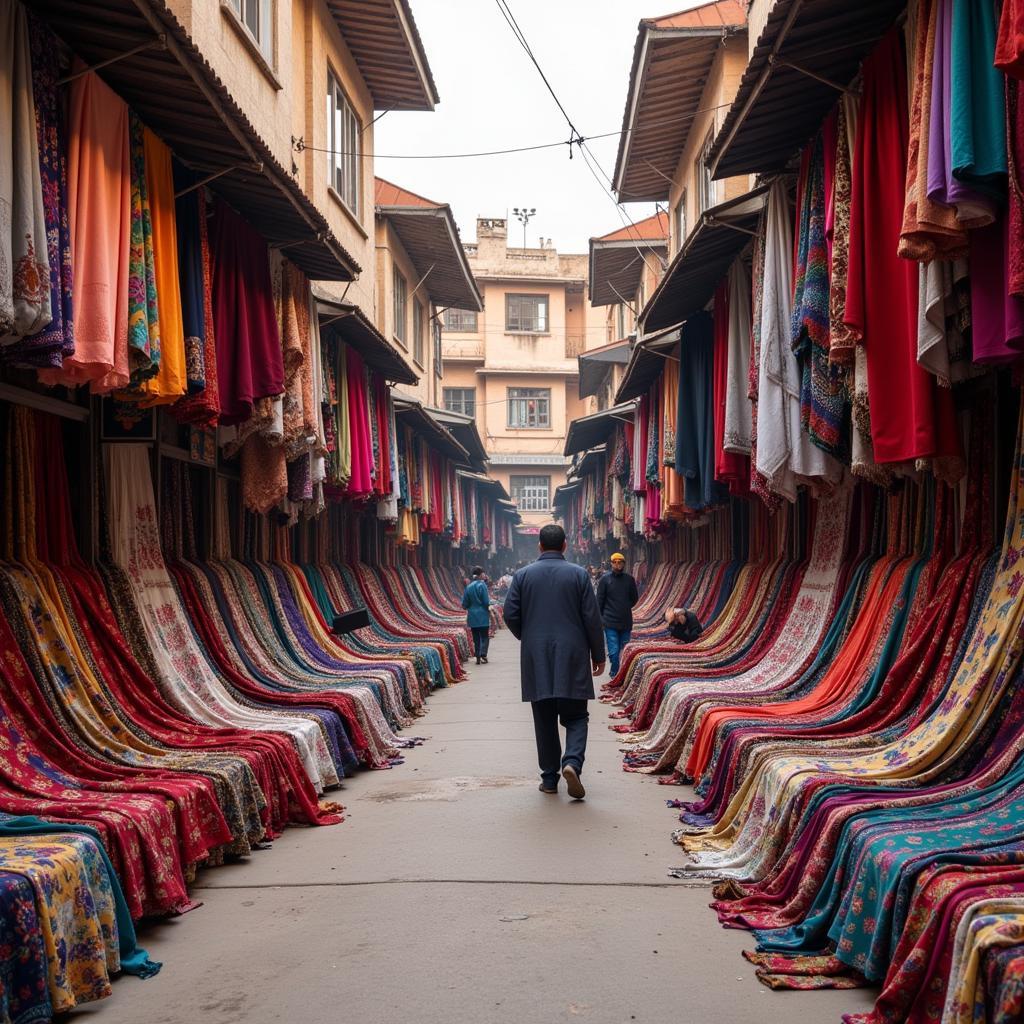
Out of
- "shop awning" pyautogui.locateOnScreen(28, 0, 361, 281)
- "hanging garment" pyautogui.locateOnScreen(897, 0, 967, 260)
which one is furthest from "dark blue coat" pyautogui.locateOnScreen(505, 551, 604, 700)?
"hanging garment" pyautogui.locateOnScreen(897, 0, 967, 260)

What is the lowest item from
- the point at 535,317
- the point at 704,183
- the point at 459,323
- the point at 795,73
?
the point at 795,73

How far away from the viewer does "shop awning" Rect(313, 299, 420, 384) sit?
10.1 m

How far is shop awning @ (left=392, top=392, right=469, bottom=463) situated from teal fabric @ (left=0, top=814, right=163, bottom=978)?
11767 mm

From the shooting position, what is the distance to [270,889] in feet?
18.2

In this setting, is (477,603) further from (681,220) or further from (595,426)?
(681,220)

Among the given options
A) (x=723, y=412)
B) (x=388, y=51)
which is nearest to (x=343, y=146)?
(x=388, y=51)

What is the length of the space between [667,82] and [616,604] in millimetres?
6512

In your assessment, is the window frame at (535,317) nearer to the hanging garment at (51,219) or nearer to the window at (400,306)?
the window at (400,306)

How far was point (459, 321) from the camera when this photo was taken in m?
44.6

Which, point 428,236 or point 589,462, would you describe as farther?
point 589,462

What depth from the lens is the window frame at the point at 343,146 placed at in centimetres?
1479

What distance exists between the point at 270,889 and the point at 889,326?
3939mm

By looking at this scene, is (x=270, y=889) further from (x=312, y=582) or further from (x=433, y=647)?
(x=433, y=647)

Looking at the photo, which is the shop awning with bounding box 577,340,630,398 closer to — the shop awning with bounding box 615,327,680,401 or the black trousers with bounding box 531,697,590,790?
the shop awning with bounding box 615,327,680,401
